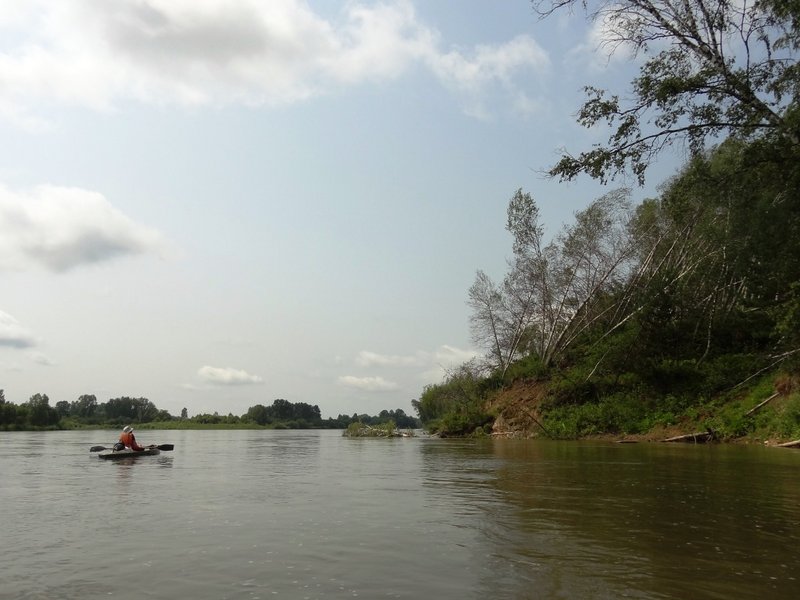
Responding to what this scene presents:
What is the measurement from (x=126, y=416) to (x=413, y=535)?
150m

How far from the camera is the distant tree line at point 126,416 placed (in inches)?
3858

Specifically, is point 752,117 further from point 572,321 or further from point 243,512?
point 572,321

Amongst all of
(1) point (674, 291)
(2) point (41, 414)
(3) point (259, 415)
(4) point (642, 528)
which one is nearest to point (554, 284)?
(1) point (674, 291)

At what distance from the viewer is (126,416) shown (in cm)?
14450

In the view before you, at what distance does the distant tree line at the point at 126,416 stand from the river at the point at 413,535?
253ft

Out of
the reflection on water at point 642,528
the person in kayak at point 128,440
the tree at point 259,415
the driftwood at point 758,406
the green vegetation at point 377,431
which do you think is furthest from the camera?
the tree at point 259,415

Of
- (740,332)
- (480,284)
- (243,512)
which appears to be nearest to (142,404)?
(480,284)

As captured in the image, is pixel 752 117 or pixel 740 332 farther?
pixel 740 332

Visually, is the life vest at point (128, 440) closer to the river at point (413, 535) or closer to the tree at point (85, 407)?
the river at point (413, 535)

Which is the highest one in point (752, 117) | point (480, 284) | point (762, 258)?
point (480, 284)

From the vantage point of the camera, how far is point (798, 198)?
14156 mm

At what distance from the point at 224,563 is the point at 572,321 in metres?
38.1

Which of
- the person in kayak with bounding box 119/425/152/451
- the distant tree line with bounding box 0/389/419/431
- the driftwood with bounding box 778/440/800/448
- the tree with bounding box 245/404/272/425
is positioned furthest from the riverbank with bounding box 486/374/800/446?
the tree with bounding box 245/404/272/425

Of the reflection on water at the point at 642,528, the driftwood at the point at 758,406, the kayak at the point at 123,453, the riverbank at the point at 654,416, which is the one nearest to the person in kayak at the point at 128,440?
the kayak at the point at 123,453
